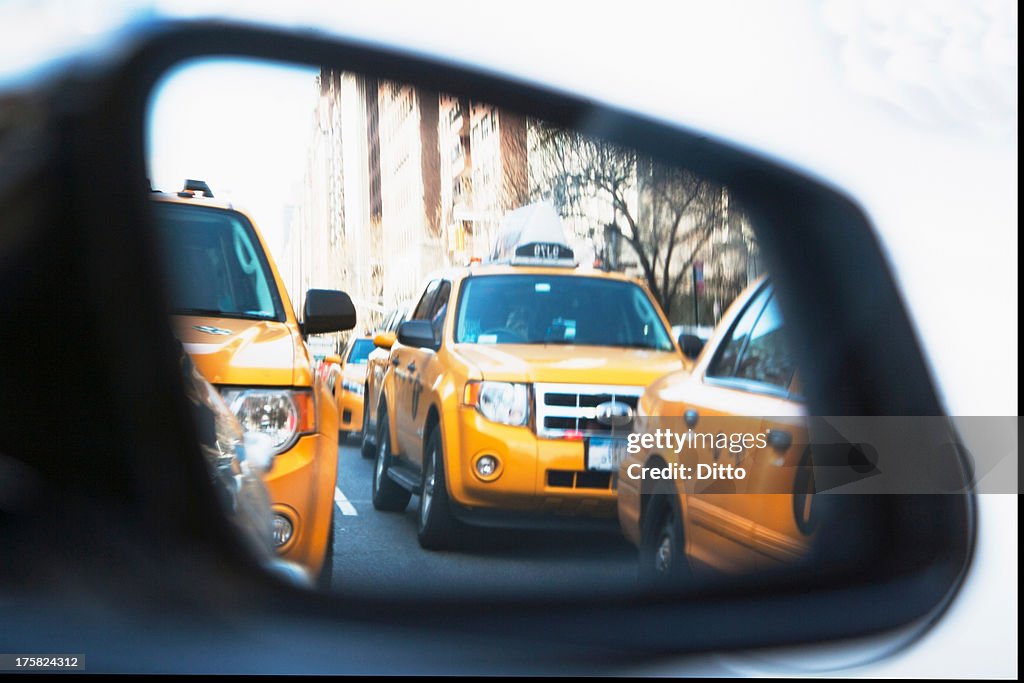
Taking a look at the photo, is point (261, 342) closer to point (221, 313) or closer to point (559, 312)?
point (221, 313)

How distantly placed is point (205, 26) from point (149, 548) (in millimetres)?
844

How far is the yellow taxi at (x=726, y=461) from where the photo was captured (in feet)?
5.63

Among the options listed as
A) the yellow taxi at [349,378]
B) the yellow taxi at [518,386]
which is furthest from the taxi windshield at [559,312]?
the yellow taxi at [349,378]

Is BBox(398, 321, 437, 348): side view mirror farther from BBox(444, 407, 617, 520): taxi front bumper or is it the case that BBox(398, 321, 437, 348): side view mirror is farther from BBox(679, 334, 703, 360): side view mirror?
BBox(679, 334, 703, 360): side view mirror

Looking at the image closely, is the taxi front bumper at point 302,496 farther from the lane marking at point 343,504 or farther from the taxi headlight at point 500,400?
the taxi headlight at point 500,400

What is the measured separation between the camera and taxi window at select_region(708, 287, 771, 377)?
188cm

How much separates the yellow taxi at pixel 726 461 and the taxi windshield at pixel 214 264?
29.0 inches

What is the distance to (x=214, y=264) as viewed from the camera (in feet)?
6.59

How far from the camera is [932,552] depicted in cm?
174

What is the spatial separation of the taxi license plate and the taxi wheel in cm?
46

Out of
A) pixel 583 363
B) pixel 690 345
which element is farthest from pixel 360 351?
pixel 690 345

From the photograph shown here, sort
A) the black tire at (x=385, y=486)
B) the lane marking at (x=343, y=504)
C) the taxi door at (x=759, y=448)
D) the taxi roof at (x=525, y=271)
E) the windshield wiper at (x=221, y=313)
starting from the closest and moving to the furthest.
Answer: the taxi door at (x=759, y=448), the windshield wiper at (x=221, y=313), the taxi roof at (x=525, y=271), the lane marking at (x=343, y=504), the black tire at (x=385, y=486)

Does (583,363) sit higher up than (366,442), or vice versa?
(583,363)

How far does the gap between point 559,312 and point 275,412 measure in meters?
0.56
